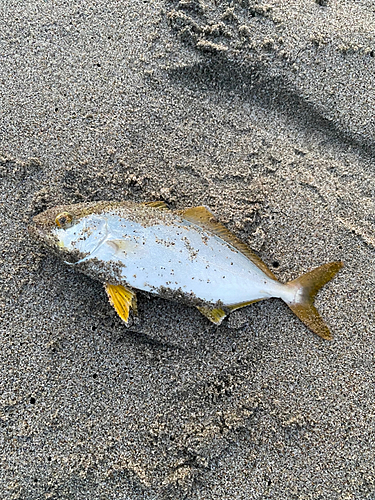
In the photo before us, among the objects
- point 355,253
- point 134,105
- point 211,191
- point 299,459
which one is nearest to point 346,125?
point 355,253

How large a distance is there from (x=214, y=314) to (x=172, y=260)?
1.54ft

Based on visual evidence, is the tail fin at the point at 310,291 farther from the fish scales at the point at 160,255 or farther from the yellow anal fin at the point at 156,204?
the yellow anal fin at the point at 156,204

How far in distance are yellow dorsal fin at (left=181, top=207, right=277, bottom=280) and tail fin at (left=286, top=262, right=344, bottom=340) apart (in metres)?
0.20

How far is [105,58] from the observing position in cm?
257

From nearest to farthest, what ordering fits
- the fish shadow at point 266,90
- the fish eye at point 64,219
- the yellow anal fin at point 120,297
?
the fish eye at point 64,219
the yellow anal fin at point 120,297
the fish shadow at point 266,90

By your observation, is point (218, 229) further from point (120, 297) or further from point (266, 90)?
point (266, 90)

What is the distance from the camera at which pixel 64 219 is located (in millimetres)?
2182

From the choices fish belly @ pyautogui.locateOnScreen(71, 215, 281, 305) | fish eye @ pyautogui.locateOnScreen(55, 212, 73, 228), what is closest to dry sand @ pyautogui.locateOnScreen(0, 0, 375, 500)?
fish belly @ pyautogui.locateOnScreen(71, 215, 281, 305)

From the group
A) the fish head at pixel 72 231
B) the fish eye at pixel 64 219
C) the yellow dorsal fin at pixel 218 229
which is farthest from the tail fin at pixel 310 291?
the fish eye at pixel 64 219

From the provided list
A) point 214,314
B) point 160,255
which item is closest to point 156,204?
point 160,255

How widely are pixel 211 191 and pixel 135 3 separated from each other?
4.96 ft

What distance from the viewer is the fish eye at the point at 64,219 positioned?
2.18 meters

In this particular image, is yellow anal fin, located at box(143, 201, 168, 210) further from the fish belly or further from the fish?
the fish belly

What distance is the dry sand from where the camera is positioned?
91.9 inches
